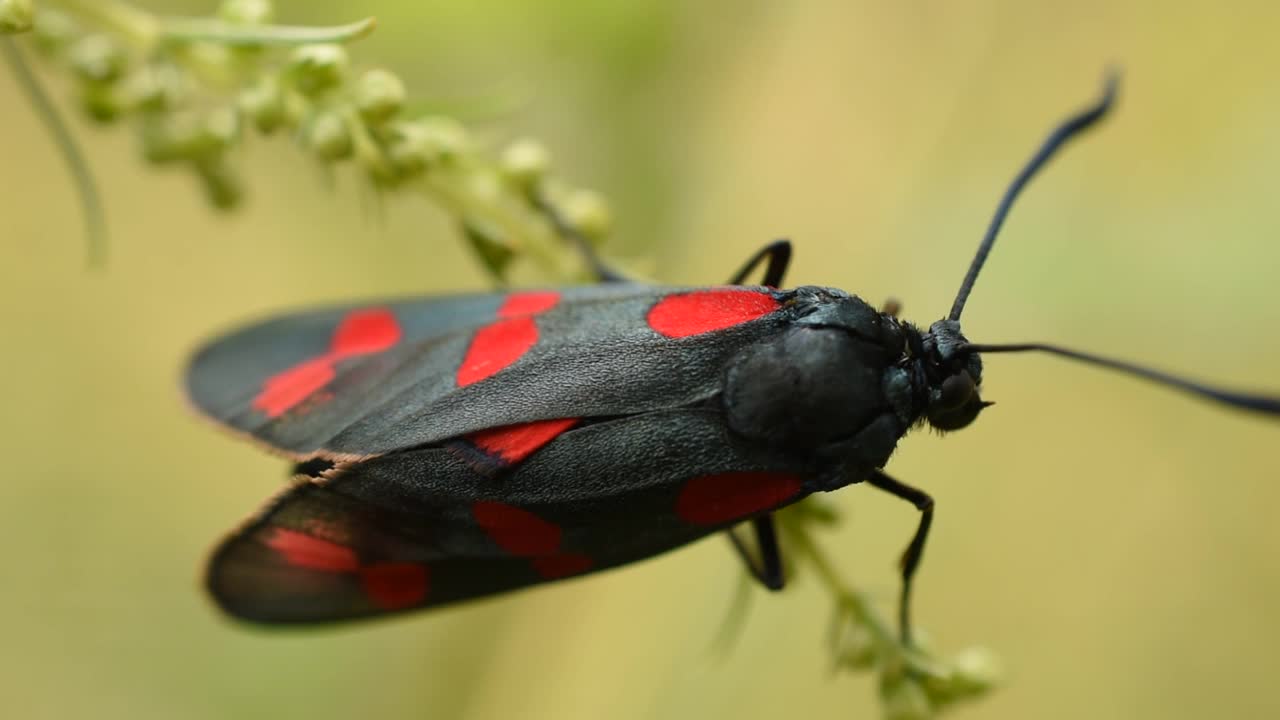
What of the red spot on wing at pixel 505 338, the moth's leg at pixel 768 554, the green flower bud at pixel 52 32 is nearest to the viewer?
the green flower bud at pixel 52 32

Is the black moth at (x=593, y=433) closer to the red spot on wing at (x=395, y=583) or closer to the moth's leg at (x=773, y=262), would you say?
the red spot on wing at (x=395, y=583)

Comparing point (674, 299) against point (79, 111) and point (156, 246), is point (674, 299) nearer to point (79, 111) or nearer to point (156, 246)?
point (79, 111)

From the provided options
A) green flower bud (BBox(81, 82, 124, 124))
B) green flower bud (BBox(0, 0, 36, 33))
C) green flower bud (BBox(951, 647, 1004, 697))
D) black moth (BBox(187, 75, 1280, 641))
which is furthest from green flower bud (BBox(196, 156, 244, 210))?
green flower bud (BBox(951, 647, 1004, 697))

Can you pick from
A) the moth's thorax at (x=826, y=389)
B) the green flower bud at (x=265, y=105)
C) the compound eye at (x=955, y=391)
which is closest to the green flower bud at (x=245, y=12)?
the green flower bud at (x=265, y=105)

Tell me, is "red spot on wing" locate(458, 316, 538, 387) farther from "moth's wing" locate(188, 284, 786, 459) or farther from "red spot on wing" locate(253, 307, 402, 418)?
"red spot on wing" locate(253, 307, 402, 418)

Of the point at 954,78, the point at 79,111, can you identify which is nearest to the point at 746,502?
the point at 79,111

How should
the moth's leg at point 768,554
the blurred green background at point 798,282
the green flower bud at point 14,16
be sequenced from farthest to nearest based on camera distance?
the blurred green background at point 798,282
the moth's leg at point 768,554
the green flower bud at point 14,16
